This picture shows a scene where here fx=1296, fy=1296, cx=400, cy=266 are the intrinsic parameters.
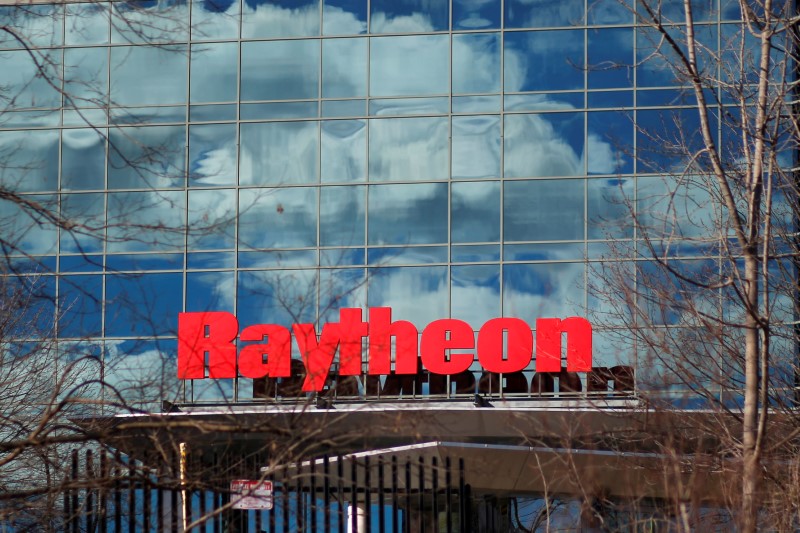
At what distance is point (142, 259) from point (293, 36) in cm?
770

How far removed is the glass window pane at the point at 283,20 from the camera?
37.2 m

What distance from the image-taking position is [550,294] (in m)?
34.7

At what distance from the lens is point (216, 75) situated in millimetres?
37469

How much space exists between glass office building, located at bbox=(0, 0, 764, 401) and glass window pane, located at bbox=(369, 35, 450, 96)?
0.16 ft

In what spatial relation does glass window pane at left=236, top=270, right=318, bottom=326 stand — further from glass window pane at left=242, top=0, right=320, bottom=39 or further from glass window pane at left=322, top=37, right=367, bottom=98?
glass window pane at left=242, top=0, right=320, bottom=39

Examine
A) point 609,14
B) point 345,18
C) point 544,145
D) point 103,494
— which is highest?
point 345,18

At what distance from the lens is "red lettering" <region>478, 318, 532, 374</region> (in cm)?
3147

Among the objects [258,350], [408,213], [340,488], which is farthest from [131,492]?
[408,213]

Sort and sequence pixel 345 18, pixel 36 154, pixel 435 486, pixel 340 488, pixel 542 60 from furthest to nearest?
1. pixel 36 154
2. pixel 345 18
3. pixel 542 60
4. pixel 435 486
5. pixel 340 488

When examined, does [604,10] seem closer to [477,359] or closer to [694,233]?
[694,233]

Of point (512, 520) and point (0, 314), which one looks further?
point (512, 520)

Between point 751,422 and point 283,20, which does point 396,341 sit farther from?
point 751,422

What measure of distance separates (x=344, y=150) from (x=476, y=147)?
3.71 metres

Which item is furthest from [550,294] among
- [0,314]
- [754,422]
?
[754,422]
